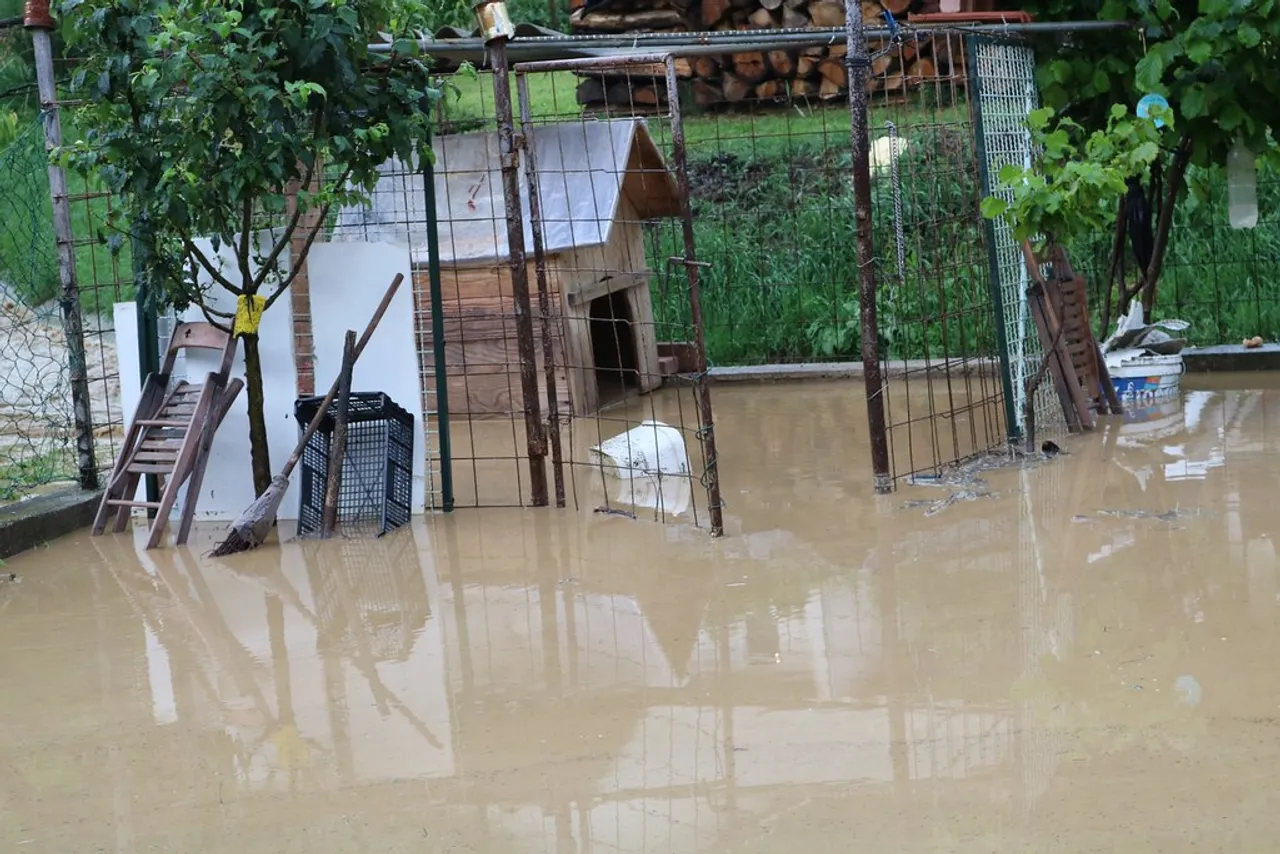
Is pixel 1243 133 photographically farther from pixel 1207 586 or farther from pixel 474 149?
pixel 474 149

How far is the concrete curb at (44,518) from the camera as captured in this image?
22.9ft

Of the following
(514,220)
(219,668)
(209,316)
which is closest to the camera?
(219,668)

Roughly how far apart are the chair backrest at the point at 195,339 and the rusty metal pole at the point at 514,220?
1473mm

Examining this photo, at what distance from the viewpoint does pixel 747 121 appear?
47.7 feet

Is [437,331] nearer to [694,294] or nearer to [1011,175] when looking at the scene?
[694,294]

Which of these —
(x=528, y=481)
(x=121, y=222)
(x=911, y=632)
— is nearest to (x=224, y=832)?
(x=911, y=632)

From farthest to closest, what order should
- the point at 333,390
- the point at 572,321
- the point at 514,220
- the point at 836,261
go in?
1. the point at 836,261
2. the point at 572,321
3. the point at 514,220
4. the point at 333,390

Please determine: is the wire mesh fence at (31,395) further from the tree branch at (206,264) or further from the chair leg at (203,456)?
the tree branch at (206,264)

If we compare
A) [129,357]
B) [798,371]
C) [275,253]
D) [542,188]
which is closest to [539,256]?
[275,253]

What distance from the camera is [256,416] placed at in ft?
23.8

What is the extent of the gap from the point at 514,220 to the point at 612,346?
4.43 meters

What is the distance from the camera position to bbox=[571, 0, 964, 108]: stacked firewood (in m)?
14.0

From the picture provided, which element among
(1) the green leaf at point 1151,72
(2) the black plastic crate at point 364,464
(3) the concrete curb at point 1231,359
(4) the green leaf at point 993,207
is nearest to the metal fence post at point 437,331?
(2) the black plastic crate at point 364,464

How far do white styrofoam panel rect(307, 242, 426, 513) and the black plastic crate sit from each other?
0.36 feet
